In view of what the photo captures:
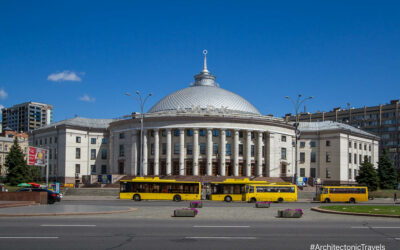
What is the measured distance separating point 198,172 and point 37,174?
3658cm

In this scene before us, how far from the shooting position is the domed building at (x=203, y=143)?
74688 millimetres

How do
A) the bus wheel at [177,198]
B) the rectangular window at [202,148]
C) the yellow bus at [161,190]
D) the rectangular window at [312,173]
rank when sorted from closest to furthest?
the bus wheel at [177,198] < the yellow bus at [161,190] < the rectangular window at [202,148] < the rectangular window at [312,173]

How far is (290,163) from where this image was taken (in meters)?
82.4

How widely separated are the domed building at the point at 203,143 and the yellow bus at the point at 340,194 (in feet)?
84.4

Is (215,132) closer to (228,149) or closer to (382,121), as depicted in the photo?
(228,149)

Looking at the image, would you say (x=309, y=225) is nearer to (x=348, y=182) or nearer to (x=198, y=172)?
(x=198, y=172)

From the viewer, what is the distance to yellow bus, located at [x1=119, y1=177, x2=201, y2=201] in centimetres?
5050

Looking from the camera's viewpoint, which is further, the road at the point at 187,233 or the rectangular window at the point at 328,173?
the rectangular window at the point at 328,173

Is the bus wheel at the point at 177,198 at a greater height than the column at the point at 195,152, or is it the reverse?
the column at the point at 195,152

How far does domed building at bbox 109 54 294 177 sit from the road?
48943 millimetres

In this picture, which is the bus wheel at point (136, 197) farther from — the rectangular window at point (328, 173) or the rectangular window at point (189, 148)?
the rectangular window at point (328, 173)

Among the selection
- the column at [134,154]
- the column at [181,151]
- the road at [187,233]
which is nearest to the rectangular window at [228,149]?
the column at [181,151]

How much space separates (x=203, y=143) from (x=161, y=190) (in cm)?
2584

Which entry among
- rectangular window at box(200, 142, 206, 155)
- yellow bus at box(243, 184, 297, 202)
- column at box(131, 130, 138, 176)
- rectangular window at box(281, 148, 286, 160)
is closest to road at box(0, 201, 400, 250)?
yellow bus at box(243, 184, 297, 202)
